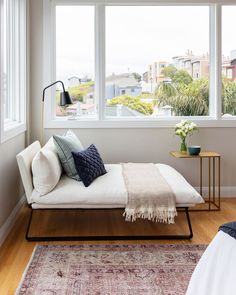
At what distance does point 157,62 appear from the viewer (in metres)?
5.07

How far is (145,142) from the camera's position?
498 centimetres

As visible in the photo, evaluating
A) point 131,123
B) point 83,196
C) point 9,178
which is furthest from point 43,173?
point 131,123

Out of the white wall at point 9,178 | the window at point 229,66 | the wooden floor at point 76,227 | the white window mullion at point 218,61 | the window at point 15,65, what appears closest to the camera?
the wooden floor at point 76,227

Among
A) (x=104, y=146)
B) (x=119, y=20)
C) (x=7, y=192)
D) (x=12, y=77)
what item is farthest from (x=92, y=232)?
(x=119, y=20)

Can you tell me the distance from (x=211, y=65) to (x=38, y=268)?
3.29 metres

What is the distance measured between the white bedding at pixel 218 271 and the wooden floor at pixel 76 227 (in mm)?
1411

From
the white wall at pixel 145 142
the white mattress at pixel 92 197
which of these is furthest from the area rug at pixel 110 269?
the white wall at pixel 145 142

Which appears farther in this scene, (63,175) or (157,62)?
(157,62)

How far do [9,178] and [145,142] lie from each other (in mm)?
1794

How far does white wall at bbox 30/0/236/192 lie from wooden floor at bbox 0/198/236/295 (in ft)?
1.91

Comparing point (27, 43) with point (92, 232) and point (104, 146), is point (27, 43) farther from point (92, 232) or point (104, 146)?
point (92, 232)

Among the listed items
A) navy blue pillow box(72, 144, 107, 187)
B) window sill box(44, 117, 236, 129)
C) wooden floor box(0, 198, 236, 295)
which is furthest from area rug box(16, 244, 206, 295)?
window sill box(44, 117, 236, 129)

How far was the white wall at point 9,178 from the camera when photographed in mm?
3559

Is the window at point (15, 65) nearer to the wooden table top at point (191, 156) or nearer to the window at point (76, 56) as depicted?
the window at point (76, 56)
